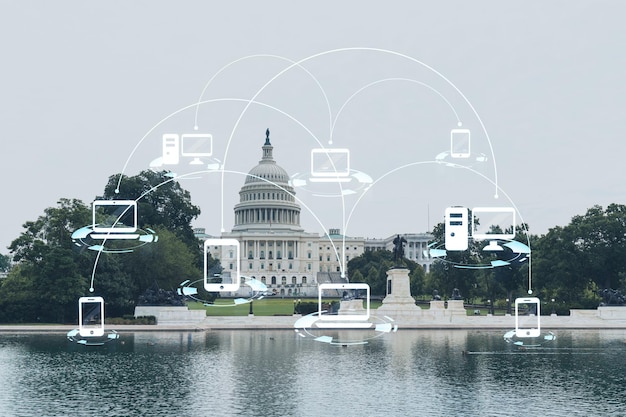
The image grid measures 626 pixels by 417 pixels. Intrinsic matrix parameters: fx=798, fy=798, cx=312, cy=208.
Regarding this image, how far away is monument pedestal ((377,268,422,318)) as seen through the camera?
73562mm

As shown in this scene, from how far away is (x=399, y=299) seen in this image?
246ft

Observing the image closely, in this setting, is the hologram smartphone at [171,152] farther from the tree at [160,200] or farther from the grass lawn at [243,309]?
the tree at [160,200]

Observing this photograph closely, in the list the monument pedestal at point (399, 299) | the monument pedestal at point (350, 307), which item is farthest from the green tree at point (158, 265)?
the monument pedestal at point (399, 299)

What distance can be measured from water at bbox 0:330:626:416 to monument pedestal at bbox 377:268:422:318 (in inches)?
799

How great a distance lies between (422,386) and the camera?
1331 inches

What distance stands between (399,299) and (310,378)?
3993 cm

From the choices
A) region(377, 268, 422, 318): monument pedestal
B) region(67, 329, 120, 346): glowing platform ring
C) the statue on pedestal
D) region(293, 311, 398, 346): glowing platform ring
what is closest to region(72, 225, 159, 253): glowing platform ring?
region(67, 329, 120, 346): glowing platform ring

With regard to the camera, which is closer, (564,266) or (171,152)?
(171,152)

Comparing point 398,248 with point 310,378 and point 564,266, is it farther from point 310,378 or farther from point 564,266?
point 310,378

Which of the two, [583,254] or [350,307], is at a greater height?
[583,254]

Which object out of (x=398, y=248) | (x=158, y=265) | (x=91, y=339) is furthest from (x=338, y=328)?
(x=158, y=265)

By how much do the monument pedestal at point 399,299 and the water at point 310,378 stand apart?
20293mm

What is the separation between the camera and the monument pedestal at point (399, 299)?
73562 mm

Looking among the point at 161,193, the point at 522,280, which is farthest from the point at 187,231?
the point at 522,280
